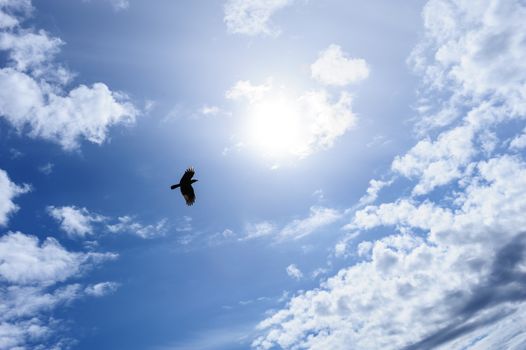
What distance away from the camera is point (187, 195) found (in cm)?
5241

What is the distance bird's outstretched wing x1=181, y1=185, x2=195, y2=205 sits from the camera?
52.2 metres

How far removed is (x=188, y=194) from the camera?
52.5m

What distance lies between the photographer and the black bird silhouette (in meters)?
51.9

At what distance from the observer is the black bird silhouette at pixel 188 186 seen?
51.9 m

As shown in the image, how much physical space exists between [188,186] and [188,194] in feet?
2.64

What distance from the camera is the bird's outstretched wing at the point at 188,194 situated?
52219mm

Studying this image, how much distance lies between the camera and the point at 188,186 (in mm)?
52281
